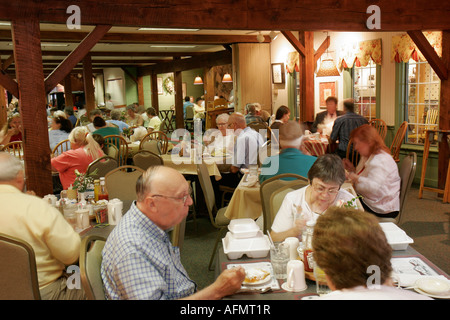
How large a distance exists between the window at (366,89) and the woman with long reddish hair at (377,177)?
4.49 m

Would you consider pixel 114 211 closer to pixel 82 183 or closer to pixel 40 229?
pixel 82 183

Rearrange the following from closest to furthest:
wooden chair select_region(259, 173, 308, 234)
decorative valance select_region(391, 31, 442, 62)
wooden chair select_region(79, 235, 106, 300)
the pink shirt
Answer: wooden chair select_region(79, 235, 106, 300), wooden chair select_region(259, 173, 308, 234), the pink shirt, decorative valance select_region(391, 31, 442, 62)

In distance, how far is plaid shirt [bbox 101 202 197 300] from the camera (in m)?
1.64

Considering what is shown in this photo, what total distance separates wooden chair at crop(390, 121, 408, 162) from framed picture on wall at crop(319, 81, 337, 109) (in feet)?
7.14

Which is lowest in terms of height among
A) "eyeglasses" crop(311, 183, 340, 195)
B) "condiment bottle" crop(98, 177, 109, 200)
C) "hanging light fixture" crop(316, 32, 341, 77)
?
"condiment bottle" crop(98, 177, 109, 200)

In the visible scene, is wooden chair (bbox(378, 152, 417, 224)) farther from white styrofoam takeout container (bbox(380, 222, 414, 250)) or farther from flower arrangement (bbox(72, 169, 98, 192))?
flower arrangement (bbox(72, 169, 98, 192))

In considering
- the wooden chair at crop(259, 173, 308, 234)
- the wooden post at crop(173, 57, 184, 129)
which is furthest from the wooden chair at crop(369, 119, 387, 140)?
the wooden post at crop(173, 57, 184, 129)

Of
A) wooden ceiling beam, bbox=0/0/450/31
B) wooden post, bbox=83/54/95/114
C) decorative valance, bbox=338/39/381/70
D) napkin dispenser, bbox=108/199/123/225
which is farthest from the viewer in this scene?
wooden post, bbox=83/54/95/114

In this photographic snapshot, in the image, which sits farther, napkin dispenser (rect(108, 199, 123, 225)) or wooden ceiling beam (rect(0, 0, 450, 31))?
wooden ceiling beam (rect(0, 0, 450, 31))

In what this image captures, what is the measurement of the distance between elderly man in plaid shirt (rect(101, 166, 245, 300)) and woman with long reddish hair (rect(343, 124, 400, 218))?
1988mm

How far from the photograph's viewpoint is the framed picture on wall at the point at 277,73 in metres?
10.5

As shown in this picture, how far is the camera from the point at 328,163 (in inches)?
98.3

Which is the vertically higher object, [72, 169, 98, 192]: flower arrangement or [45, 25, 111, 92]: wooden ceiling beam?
[45, 25, 111, 92]: wooden ceiling beam

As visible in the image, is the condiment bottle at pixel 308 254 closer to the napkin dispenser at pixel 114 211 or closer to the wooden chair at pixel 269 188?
the wooden chair at pixel 269 188
